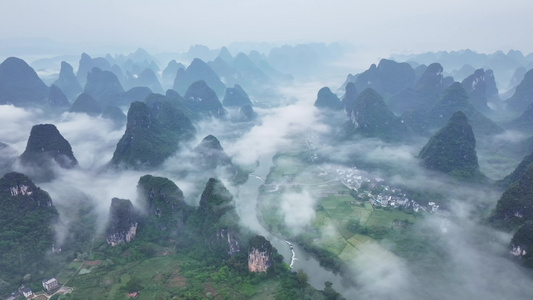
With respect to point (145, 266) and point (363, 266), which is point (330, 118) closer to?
Answer: point (363, 266)

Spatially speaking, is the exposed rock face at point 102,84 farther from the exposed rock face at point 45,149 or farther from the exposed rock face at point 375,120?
the exposed rock face at point 375,120

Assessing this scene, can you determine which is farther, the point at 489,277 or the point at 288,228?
the point at 288,228

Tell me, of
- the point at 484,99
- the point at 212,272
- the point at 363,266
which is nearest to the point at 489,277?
the point at 363,266

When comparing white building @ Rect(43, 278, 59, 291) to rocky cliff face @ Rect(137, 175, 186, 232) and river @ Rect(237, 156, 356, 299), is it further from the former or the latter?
river @ Rect(237, 156, 356, 299)

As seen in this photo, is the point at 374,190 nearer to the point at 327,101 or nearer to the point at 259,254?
the point at 259,254

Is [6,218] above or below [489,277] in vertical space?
above

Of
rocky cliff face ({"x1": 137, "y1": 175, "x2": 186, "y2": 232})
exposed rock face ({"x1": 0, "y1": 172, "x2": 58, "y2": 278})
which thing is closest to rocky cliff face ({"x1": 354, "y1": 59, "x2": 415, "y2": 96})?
rocky cliff face ({"x1": 137, "y1": 175, "x2": 186, "y2": 232})
